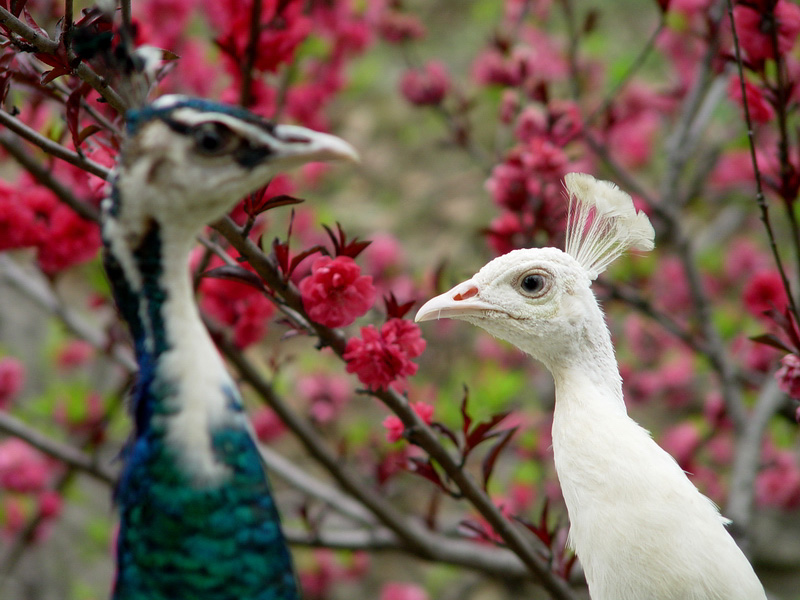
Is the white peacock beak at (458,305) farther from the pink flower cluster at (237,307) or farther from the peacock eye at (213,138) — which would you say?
the pink flower cluster at (237,307)

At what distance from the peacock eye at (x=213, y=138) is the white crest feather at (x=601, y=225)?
2.11ft

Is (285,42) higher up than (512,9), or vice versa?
Result: (512,9)

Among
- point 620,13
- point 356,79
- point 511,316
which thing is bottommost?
point 511,316

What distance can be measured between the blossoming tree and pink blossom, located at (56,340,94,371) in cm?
2

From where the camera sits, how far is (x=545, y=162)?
5.66 feet

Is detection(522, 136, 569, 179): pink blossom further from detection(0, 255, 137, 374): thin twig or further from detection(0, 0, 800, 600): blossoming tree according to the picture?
detection(0, 255, 137, 374): thin twig

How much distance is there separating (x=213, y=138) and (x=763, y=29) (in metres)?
1.11

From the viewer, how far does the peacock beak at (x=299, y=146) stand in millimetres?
867

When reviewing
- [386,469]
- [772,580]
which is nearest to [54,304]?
[386,469]

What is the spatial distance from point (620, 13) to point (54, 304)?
400cm

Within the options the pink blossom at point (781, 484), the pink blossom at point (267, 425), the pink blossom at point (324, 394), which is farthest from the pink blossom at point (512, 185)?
the pink blossom at point (781, 484)

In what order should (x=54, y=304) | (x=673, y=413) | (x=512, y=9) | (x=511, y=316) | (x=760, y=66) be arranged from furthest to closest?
(x=673, y=413), (x=512, y=9), (x=54, y=304), (x=760, y=66), (x=511, y=316)

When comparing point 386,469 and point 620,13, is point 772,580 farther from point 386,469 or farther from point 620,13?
point 620,13

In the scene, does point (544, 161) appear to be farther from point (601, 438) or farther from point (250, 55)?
point (601, 438)
